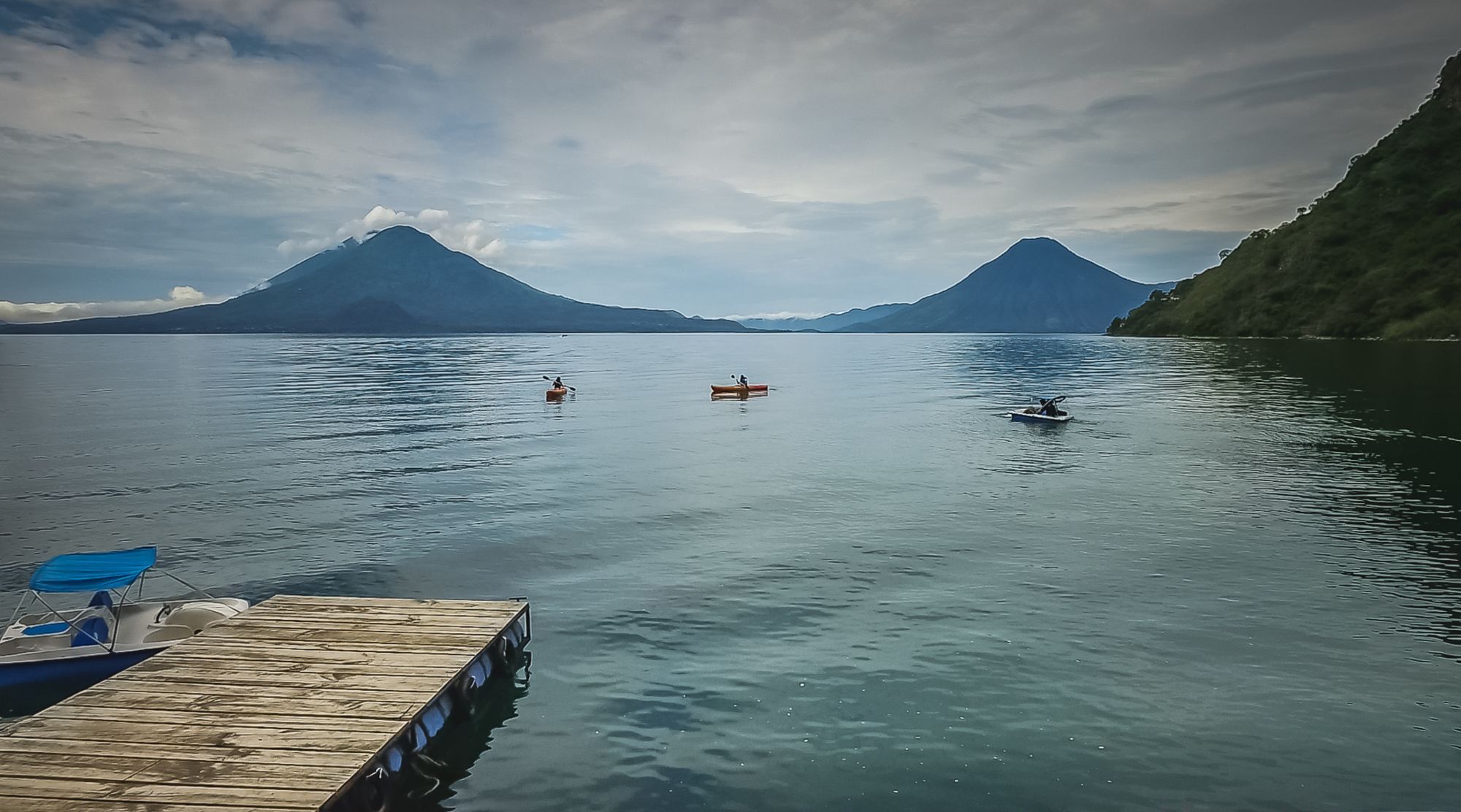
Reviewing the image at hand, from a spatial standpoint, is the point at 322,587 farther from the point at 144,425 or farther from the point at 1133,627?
the point at 144,425

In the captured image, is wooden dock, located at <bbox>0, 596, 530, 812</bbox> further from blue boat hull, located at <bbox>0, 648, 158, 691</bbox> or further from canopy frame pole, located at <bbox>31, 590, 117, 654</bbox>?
blue boat hull, located at <bbox>0, 648, 158, 691</bbox>

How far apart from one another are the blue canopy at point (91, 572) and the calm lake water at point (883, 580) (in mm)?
6019

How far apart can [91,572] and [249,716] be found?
440 inches

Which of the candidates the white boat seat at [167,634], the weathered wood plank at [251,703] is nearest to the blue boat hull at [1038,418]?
the weathered wood plank at [251,703]

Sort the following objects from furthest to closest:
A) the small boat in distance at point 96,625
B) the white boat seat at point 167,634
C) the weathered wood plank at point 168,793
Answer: the white boat seat at point 167,634 < the small boat in distance at point 96,625 < the weathered wood plank at point 168,793

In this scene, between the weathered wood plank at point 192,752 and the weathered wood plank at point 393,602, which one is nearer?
the weathered wood plank at point 192,752

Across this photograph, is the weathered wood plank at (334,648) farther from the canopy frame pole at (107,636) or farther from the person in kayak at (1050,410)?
the person in kayak at (1050,410)

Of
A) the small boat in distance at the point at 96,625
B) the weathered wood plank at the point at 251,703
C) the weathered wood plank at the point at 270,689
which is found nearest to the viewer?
the weathered wood plank at the point at 251,703

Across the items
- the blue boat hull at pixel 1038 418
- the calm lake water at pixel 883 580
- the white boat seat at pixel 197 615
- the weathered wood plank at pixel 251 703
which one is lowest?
the calm lake water at pixel 883 580

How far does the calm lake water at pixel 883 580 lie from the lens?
1817 cm

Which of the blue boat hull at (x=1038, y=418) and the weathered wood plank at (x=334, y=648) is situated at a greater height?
the blue boat hull at (x=1038, y=418)

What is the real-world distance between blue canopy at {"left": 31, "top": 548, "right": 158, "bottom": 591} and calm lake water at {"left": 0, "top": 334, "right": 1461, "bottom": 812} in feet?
19.7

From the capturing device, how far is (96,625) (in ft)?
76.4

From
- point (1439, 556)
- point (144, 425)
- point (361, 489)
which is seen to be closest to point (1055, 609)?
point (1439, 556)
